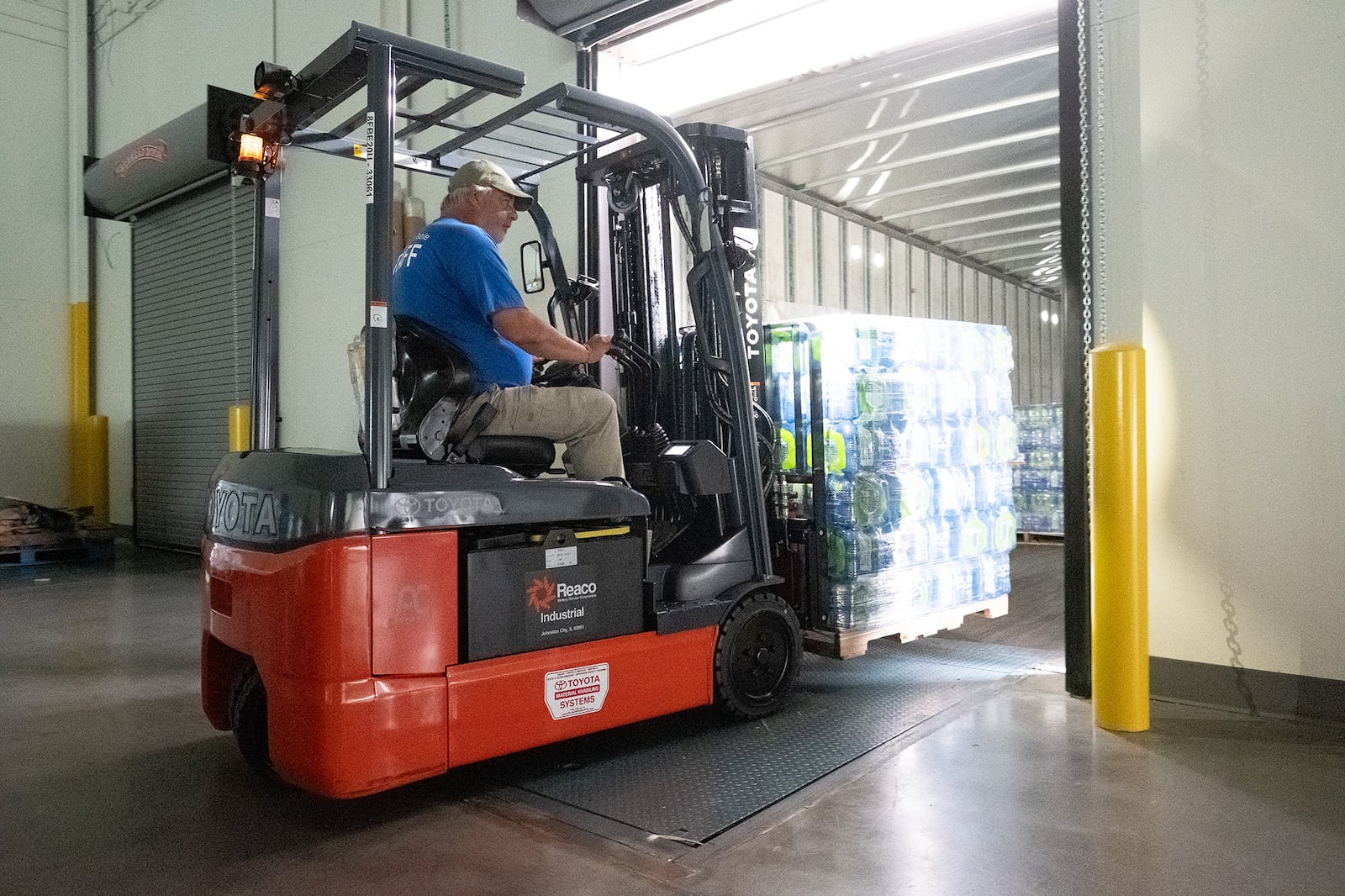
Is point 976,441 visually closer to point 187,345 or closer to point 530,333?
point 530,333

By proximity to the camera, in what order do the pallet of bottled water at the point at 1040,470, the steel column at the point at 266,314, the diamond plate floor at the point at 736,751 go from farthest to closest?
the pallet of bottled water at the point at 1040,470 < the steel column at the point at 266,314 < the diamond plate floor at the point at 736,751

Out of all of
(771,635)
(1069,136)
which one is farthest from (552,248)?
(1069,136)

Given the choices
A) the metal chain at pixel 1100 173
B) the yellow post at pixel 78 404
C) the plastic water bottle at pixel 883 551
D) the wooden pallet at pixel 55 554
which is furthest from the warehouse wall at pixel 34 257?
the metal chain at pixel 1100 173

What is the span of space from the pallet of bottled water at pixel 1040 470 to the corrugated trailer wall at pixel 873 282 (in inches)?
28.7

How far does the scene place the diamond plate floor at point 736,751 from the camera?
3.08 meters

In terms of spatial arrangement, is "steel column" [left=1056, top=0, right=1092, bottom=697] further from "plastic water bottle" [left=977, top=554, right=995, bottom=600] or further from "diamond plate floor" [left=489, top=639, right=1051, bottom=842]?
"plastic water bottle" [left=977, top=554, right=995, bottom=600]

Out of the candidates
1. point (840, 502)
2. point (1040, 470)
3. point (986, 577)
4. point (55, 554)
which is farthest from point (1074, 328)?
point (55, 554)

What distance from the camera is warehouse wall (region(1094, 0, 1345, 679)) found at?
3789 mm

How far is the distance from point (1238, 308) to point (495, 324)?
314cm

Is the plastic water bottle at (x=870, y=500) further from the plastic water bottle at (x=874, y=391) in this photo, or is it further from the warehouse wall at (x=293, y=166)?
the warehouse wall at (x=293, y=166)

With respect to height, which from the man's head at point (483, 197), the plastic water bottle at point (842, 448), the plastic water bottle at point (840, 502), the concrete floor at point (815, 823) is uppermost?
the man's head at point (483, 197)

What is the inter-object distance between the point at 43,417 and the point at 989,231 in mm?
13091

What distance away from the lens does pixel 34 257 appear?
1174 centimetres

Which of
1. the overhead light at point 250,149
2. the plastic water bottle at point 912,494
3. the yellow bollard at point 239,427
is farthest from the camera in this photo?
the yellow bollard at point 239,427
